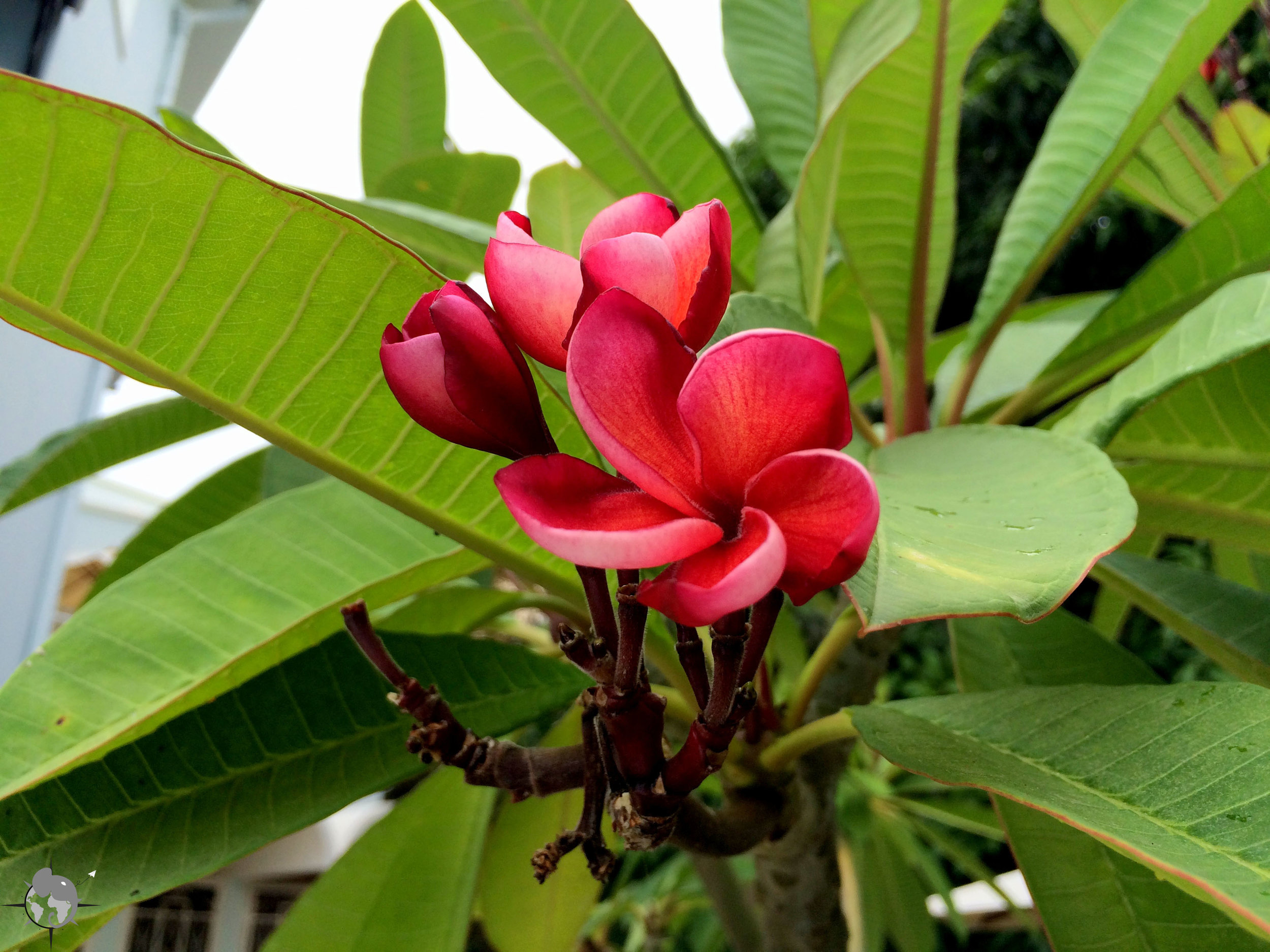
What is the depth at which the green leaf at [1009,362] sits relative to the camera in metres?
0.71

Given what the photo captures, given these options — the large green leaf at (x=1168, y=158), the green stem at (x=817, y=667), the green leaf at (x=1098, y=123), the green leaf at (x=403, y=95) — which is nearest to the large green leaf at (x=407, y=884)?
the green stem at (x=817, y=667)

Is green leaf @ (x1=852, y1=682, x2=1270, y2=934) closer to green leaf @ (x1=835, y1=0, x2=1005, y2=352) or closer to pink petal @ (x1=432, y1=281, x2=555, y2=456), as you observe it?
pink petal @ (x1=432, y1=281, x2=555, y2=456)

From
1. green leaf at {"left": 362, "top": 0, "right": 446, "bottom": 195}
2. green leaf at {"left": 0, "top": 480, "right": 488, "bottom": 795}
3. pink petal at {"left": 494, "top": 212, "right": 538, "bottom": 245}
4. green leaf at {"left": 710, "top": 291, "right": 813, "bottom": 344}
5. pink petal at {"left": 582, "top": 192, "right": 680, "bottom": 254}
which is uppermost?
green leaf at {"left": 362, "top": 0, "right": 446, "bottom": 195}

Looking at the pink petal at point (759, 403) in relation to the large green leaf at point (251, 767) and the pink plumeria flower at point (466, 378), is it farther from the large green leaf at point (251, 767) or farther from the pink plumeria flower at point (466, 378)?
the large green leaf at point (251, 767)

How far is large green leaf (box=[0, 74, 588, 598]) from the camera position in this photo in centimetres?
27

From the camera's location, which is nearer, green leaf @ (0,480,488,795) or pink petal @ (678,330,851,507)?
pink petal @ (678,330,851,507)

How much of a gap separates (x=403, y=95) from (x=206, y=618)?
2.48ft

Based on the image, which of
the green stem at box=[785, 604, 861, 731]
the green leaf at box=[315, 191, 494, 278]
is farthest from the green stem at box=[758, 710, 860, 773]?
the green leaf at box=[315, 191, 494, 278]

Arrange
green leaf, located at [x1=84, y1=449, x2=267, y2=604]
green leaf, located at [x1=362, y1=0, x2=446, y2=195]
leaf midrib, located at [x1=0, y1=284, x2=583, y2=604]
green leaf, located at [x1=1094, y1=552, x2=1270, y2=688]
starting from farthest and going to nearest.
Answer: green leaf, located at [x1=362, y1=0, x2=446, y2=195], green leaf, located at [x1=84, y1=449, x2=267, y2=604], green leaf, located at [x1=1094, y1=552, x2=1270, y2=688], leaf midrib, located at [x1=0, y1=284, x2=583, y2=604]

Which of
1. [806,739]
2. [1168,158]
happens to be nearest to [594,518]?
[806,739]

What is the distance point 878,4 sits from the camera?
50cm

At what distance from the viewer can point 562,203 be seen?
675 millimetres

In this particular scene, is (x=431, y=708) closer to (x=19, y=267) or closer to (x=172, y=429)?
(x=19, y=267)

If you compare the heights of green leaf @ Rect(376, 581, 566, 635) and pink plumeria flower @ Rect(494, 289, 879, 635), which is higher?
pink plumeria flower @ Rect(494, 289, 879, 635)
